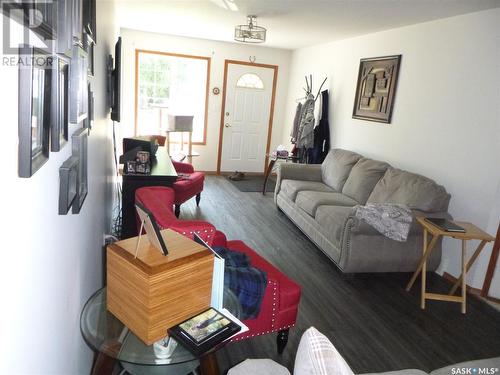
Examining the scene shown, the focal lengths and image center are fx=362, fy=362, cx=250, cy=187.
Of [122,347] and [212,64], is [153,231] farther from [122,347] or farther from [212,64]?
[212,64]

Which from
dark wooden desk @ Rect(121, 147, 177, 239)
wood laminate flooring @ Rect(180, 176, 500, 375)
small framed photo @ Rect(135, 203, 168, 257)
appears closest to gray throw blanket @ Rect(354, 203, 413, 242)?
wood laminate flooring @ Rect(180, 176, 500, 375)

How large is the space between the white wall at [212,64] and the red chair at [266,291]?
431cm

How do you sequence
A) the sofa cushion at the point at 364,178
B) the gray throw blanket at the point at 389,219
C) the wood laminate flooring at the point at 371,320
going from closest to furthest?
the wood laminate flooring at the point at 371,320 → the gray throw blanket at the point at 389,219 → the sofa cushion at the point at 364,178

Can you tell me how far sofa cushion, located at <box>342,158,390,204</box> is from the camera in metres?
3.93

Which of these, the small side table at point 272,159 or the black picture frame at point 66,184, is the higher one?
the black picture frame at point 66,184

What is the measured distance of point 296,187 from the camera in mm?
4379

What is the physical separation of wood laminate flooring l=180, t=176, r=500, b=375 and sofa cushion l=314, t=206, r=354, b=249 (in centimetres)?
30

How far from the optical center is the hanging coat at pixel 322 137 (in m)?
5.38

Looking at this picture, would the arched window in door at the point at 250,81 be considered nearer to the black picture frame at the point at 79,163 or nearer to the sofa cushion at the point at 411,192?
the sofa cushion at the point at 411,192

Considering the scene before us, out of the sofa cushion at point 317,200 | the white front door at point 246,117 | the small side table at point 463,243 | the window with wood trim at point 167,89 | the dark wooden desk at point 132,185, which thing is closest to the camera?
the small side table at point 463,243

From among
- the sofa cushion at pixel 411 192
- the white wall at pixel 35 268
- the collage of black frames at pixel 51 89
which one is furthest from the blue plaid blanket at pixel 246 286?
the sofa cushion at pixel 411 192

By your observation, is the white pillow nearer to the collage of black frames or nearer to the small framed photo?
the small framed photo

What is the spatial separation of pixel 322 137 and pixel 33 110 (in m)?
4.93

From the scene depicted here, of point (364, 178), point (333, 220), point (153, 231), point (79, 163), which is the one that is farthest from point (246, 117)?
point (153, 231)
